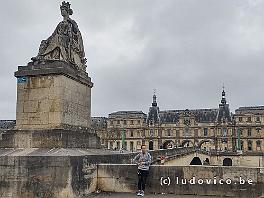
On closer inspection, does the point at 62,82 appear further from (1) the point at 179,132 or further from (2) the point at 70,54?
(1) the point at 179,132

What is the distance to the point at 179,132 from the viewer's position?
108m

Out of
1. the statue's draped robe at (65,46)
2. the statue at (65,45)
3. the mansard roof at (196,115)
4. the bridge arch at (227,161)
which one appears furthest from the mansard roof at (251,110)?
the statue's draped robe at (65,46)

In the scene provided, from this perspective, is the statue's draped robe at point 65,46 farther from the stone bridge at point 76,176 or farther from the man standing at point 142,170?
the man standing at point 142,170

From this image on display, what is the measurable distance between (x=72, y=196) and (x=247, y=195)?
162 inches

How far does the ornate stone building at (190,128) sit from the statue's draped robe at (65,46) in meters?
89.8

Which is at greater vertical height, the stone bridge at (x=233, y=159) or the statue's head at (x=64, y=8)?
the statue's head at (x=64, y=8)

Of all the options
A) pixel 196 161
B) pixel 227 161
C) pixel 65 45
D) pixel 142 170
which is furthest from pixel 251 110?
pixel 142 170

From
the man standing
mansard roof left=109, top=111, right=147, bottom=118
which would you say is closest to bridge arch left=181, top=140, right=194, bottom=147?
mansard roof left=109, top=111, right=147, bottom=118

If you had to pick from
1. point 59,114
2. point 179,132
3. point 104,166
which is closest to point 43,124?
point 59,114

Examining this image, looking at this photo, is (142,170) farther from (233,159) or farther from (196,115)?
(196,115)

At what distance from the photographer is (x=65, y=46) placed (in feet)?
36.6

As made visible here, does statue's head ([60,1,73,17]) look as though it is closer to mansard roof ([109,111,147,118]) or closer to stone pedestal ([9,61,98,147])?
stone pedestal ([9,61,98,147])

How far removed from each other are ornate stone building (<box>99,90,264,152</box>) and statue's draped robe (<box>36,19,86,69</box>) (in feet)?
294

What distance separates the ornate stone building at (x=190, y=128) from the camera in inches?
4043
